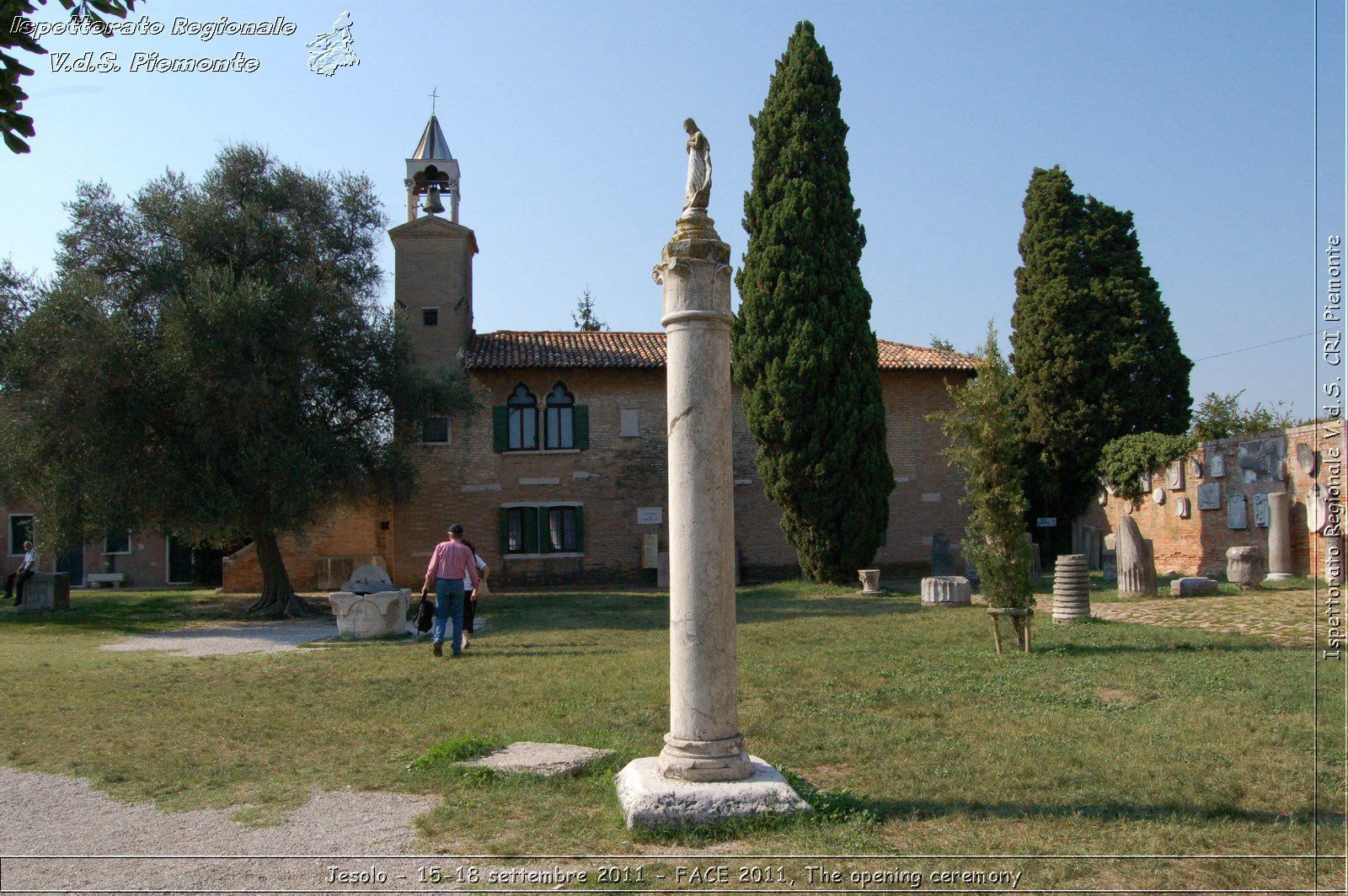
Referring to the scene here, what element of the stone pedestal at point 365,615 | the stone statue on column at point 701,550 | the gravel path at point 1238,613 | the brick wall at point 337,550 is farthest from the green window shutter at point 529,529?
the stone statue on column at point 701,550

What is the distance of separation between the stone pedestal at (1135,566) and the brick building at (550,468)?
1050 centimetres

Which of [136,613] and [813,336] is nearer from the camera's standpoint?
[136,613]

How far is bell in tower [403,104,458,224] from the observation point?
26.9 metres

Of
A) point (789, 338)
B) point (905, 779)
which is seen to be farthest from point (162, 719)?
point (789, 338)

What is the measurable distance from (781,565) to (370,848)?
22.1 m

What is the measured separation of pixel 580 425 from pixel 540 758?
20.1 meters

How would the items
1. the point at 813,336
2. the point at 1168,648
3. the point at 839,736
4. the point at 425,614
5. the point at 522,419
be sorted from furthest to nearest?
the point at 522,419 → the point at 813,336 → the point at 425,614 → the point at 1168,648 → the point at 839,736

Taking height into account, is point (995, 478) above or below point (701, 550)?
above

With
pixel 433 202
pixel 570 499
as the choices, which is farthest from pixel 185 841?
pixel 433 202

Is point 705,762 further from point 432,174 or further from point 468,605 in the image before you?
point 432,174

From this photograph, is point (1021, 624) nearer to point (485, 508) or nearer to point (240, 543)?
point (485, 508)

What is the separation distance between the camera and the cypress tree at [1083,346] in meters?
24.8

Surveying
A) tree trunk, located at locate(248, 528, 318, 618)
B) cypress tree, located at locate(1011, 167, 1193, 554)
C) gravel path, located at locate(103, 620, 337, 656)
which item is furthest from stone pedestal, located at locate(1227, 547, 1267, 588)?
tree trunk, located at locate(248, 528, 318, 618)

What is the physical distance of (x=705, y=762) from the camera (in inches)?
196
